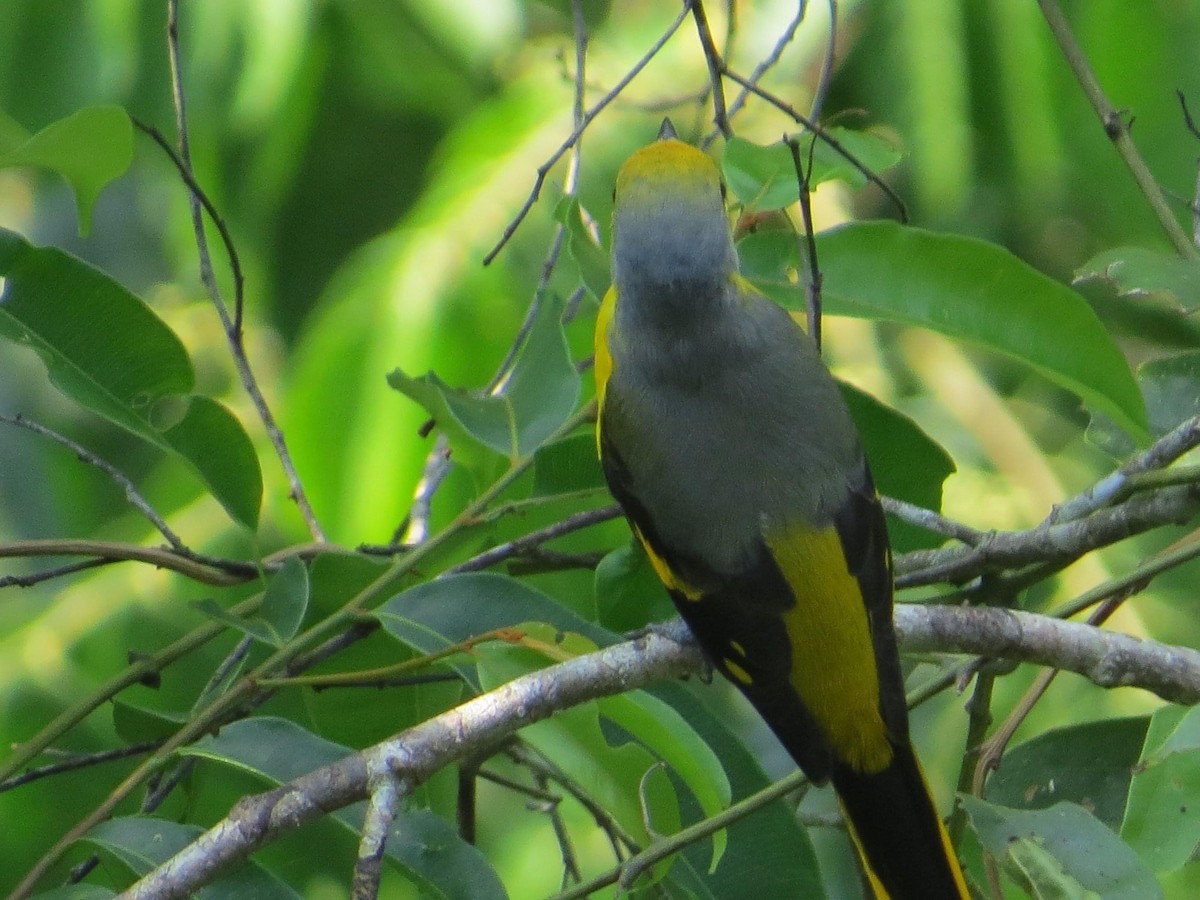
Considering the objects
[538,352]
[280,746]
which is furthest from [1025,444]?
[280,746]

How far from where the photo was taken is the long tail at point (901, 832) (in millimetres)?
1788

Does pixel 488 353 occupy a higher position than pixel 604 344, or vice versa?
pixel 488 353

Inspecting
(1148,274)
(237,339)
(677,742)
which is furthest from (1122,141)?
(237,339)

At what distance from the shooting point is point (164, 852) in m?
1.49

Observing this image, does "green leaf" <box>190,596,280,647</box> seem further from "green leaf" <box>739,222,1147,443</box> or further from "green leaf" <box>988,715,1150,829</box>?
"green leaf" <box>988,715,1150,829</box>

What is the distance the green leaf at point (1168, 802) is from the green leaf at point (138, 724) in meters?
1.10

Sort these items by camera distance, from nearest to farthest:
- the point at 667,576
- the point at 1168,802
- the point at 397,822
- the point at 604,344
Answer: the point at 1168,802 < the point at 397,822 < the point at 667,576 < the point at 604,344

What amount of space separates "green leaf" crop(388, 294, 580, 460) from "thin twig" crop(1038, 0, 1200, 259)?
819 millimetres

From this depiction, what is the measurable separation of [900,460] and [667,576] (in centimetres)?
38

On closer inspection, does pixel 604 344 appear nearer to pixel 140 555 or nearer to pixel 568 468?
pixel 568 468

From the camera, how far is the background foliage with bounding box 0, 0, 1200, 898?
1808mm

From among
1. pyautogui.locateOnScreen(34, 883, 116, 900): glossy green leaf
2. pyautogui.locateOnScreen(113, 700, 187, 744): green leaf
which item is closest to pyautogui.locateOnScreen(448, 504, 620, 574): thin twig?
pyautogui.locateOnScreen(113, 700, 187, 744): green leaf

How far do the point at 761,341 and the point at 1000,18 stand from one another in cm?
277

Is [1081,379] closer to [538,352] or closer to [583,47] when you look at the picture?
[538,352]
